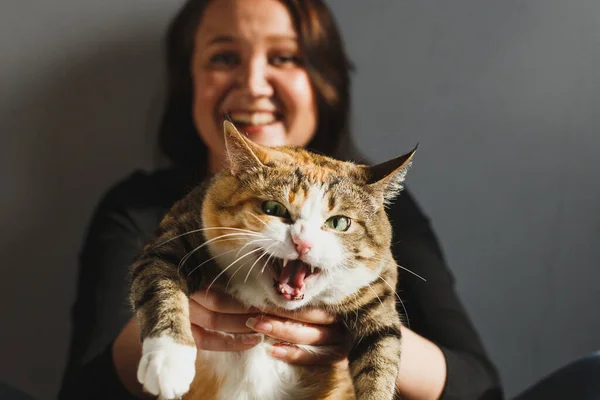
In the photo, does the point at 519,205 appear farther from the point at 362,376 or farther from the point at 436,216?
the point at 362,376

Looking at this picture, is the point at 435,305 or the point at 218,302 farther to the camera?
the point at 435,305

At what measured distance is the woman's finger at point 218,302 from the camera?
87 centimetres

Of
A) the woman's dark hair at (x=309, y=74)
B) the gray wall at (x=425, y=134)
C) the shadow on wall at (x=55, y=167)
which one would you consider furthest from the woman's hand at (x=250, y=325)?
the shadow on wall at (x=55, y=167)

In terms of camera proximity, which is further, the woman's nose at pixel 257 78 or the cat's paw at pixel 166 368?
the woman's nose at pixel 257 78

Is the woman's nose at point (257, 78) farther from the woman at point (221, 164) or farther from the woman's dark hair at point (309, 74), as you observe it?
the woman's dark hair at point (309, 74)

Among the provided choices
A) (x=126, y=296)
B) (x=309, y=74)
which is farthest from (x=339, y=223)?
(x=126, y=296)

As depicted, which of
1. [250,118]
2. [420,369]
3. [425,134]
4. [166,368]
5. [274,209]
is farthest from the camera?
[425,134]

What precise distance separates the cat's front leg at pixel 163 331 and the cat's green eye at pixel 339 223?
234 millimetres

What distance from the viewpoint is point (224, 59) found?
1.29m

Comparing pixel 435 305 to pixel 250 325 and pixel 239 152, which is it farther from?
pixel 239 152

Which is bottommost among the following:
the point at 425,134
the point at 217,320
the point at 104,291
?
the point at 104,291

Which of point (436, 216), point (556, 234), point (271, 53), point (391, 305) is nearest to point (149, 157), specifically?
point (271, 53)

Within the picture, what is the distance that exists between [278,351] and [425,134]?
2.73 ft

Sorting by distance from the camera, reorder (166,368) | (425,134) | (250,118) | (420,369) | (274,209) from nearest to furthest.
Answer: (166,368), (274,209), (420,369), (250,118), (425,134)
